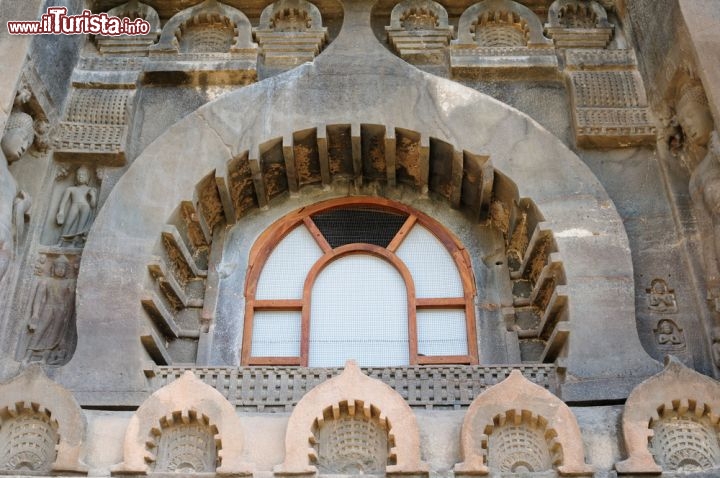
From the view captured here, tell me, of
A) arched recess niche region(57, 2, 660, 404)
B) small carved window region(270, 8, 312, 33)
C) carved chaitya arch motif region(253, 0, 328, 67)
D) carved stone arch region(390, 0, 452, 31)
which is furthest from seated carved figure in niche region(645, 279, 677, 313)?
small carved window region(270, 8, 312, 33)

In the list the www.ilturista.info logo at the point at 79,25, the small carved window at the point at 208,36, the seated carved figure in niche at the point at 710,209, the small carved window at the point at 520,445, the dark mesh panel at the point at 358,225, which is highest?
the small carved window at the point at 208,36

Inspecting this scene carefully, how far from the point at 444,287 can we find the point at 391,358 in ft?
3.39

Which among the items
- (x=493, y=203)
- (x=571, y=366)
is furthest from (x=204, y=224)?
(x=571, y=366)

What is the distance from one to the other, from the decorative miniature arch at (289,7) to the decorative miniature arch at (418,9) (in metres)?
0.88

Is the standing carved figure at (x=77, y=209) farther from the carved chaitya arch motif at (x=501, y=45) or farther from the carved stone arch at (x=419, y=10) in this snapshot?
the carved chaitya arch motif at (x=501, y=45)

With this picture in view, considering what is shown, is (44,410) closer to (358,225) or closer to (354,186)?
(358,225)

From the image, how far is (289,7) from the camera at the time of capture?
41.2 feet

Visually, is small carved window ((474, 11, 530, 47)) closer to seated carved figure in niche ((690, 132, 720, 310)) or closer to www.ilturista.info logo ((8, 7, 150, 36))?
seated carved figure in niche ((690, 132, 720, 310))

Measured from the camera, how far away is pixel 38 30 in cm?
1041

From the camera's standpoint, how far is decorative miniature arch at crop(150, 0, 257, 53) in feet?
39.7

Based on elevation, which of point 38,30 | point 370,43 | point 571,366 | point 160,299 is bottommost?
point 571,366

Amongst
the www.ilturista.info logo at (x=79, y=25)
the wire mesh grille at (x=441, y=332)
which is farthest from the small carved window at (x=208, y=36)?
the wire mesh grille at (x=441, y=332)

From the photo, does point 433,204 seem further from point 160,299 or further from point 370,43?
point 160,299

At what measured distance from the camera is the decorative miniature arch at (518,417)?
7.96 metres
